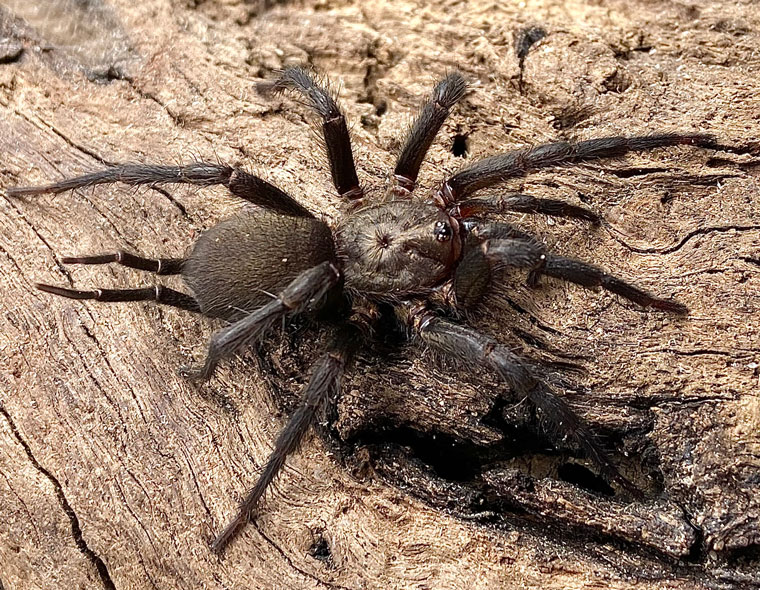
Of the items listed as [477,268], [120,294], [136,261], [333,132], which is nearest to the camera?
[477,268]

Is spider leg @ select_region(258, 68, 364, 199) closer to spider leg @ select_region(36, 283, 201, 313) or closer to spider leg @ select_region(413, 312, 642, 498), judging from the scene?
spider leg @ select_region(36, 283, 201, 313)

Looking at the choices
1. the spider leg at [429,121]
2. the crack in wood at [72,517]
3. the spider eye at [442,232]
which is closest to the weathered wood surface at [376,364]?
the crack in wood at [72,517]

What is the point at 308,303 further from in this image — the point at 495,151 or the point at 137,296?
the point at 495,151

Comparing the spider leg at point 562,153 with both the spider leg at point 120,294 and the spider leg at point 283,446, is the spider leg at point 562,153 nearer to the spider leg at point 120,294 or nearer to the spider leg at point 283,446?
the spider leg at point 283,446

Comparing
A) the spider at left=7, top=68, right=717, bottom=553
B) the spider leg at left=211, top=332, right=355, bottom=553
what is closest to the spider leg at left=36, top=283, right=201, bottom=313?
the spider at left=7, top=68, right=717, bottom=553

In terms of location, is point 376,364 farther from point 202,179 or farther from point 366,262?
point 202,179

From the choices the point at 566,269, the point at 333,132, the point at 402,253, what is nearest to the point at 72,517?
the point at 402,253
